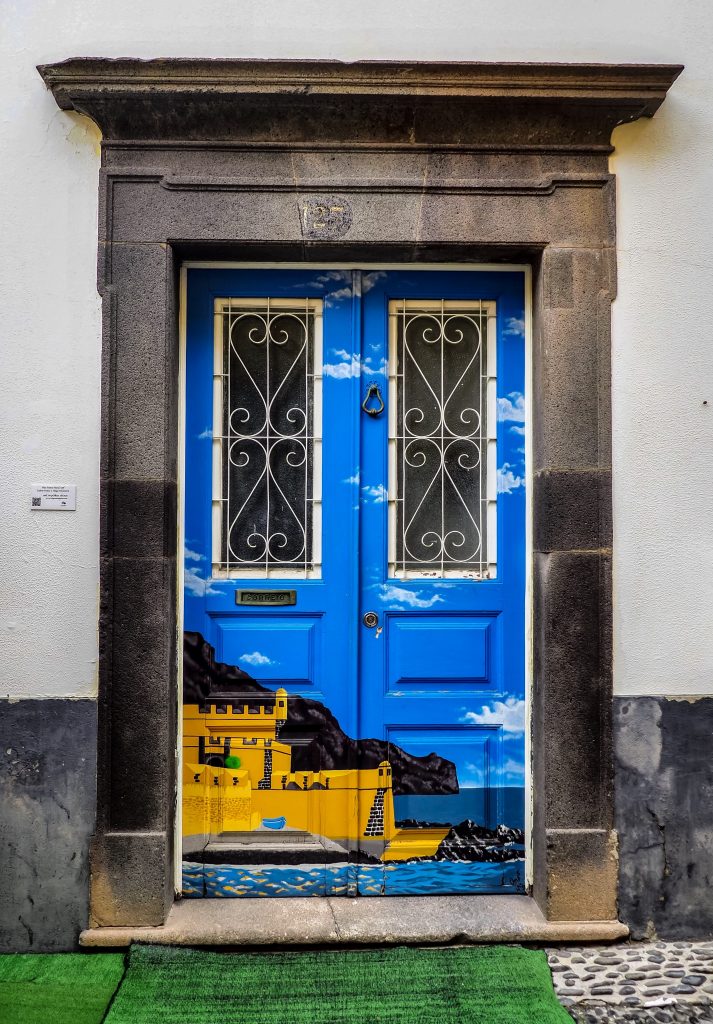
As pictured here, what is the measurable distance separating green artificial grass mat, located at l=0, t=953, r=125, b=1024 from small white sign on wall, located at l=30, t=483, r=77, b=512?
6.15 ft

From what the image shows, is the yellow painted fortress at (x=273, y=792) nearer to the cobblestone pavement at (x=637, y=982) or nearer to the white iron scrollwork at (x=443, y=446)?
the cobblestone pavement at (x=637, y=982)

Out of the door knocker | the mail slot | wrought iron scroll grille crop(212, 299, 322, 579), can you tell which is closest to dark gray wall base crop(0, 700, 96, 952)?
the mail slot

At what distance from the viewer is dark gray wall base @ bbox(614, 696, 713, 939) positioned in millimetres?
3496

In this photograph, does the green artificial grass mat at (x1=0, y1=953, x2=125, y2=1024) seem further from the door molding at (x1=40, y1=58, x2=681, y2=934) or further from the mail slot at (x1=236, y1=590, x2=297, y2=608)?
the mail slot at (x1=236, y1=590, x2=297, y2=608)

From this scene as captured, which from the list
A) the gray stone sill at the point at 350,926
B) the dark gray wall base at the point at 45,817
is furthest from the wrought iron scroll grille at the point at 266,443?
the gray stone sill at the point at 350,926

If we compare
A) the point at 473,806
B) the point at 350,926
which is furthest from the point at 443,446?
the point at 350,926

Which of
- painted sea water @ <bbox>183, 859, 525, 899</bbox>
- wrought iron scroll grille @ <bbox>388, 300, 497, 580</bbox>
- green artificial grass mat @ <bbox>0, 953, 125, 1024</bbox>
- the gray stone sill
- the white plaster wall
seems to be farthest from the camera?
wrought iron scroll grille @ <bbox>388, 300, 497, 580</bbox>

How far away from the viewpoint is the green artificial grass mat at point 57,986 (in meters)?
2.94

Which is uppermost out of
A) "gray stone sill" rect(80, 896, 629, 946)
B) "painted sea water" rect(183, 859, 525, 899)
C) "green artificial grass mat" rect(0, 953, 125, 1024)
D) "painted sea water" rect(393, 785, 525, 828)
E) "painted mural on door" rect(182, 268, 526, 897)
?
"painted mural on door" rect(182, 268, 526, 897)

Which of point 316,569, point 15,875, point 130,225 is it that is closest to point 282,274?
point 130,225

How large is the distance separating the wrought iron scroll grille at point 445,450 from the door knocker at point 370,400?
64mm

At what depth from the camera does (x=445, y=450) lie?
3.75 meters

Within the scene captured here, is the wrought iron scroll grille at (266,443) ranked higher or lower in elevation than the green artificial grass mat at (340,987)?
higher

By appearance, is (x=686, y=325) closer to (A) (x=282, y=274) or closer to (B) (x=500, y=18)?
(B) (x=500, y=18)
